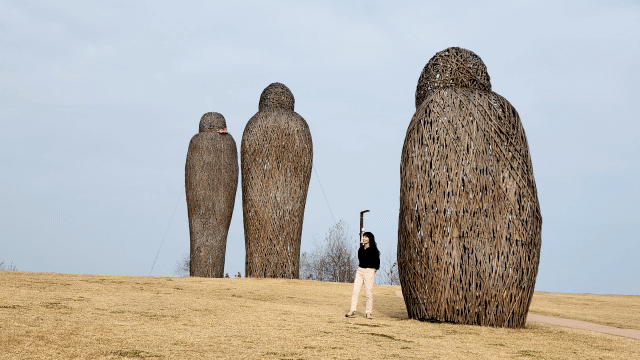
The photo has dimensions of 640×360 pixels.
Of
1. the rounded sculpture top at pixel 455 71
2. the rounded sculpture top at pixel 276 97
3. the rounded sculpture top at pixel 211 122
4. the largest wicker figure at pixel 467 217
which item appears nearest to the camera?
the largest wicker figure at pixel 467 217

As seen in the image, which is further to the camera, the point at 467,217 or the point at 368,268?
the point at 368,268

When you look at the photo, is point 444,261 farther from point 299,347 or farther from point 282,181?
point 282,181

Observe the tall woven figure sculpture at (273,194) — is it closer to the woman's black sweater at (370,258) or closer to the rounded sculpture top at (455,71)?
the rounded sculpture top at (455,71)

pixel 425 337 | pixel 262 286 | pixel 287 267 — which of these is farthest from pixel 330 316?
pixel 287 267

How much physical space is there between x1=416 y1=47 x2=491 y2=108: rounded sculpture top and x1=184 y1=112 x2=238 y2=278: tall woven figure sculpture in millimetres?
9301

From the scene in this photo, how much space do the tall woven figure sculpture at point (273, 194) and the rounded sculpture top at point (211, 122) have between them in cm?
323

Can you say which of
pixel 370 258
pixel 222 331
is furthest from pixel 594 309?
pixel 222 331

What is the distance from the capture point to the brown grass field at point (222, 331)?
5605mm

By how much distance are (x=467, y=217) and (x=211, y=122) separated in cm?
1169

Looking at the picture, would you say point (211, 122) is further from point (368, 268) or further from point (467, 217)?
point (467, 217)

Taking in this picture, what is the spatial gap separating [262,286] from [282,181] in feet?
10.1

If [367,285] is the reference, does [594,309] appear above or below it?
below

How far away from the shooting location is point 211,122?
18.2 meters

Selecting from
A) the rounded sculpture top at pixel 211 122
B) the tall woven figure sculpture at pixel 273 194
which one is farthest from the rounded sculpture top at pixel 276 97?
the rounded sculpture top at pixel 211 122
